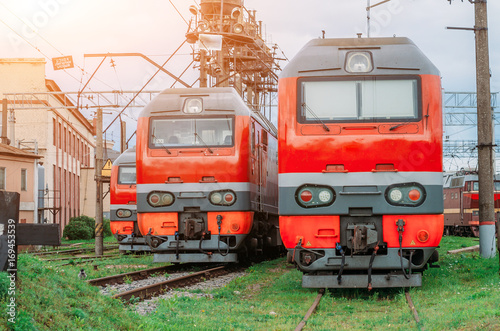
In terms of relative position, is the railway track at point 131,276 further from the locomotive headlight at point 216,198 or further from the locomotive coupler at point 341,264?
the locomotive coupler at point 341,264

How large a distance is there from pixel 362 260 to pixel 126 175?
1512 cm

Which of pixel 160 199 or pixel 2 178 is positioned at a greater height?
pixel 2 178

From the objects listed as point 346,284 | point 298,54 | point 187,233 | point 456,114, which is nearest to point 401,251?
point 346,284

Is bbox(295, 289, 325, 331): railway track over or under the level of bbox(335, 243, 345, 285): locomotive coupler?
under

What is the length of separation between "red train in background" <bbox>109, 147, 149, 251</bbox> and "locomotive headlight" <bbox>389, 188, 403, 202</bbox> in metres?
13.5

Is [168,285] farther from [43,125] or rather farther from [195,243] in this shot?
[43,125]

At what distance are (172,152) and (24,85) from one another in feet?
113

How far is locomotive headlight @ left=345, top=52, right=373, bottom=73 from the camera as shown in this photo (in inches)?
415

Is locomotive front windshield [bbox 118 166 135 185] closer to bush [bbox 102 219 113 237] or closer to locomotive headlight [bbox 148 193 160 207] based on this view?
locomotive headlight [bbox 148 193 160 207]

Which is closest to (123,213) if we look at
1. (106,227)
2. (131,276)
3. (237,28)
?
(131,276)

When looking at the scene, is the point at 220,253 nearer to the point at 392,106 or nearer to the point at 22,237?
the point at 392,106

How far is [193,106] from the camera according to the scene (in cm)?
1472

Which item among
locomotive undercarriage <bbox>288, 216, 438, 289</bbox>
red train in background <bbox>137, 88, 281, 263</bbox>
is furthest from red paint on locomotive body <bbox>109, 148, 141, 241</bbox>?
locomotive undercarriage <bbox>288, 216, 438, 289</bbox>

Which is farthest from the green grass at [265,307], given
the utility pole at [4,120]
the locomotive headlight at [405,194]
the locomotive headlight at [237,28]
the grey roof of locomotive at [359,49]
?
the locomotive headlight at [237,28]
